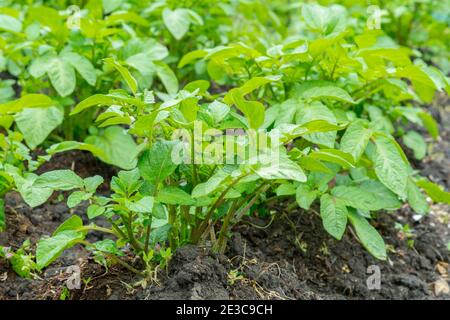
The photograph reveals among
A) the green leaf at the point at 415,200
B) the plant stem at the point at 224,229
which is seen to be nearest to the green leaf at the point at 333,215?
the plant stem at the point at 224,229

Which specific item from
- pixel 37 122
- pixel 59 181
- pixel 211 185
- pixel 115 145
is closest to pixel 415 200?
pixel 211 185

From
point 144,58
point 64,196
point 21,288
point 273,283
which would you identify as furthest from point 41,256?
point 144,58

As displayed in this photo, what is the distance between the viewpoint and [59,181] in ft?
5.77

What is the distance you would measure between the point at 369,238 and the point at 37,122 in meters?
1.15

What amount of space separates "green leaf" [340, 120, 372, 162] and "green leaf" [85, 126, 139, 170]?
0.77m

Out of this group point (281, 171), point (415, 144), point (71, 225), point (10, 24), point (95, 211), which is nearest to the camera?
point (281, 171)

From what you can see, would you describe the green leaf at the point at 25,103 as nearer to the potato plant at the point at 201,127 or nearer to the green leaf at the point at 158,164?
the potato plant at the point at 201,127

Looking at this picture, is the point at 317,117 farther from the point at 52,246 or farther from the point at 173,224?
the point at 52,246

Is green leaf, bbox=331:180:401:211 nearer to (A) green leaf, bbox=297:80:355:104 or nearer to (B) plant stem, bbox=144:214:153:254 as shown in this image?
(A) green leaf, bbox=297:80:355:104

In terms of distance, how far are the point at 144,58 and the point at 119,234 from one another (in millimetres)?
825

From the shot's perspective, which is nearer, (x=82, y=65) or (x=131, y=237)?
(x=131, y=237)

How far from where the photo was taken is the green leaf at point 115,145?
2.51 m

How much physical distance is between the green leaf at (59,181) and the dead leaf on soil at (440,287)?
1.23 meters
